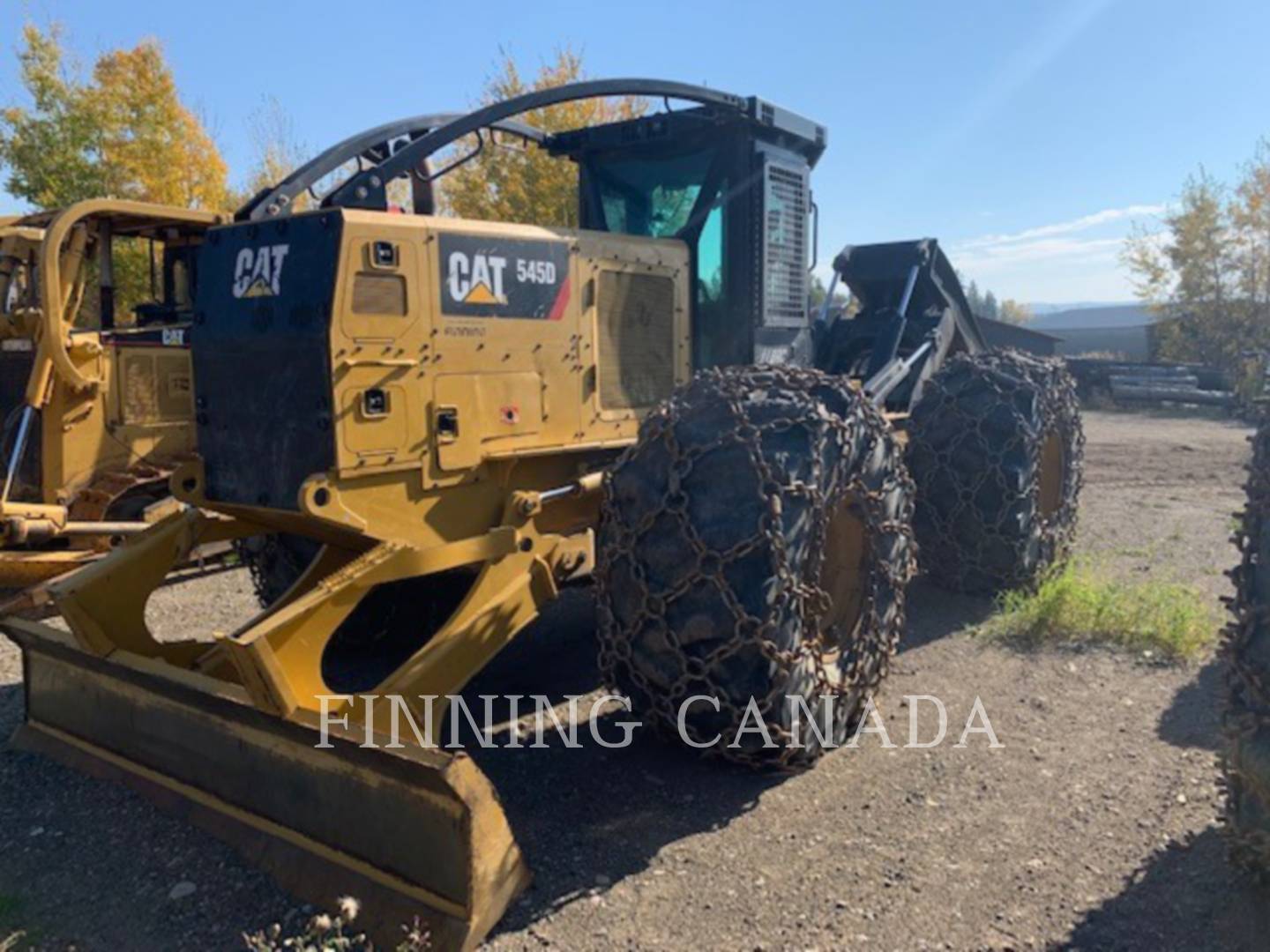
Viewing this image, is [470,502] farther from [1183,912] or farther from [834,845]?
[1183,912]

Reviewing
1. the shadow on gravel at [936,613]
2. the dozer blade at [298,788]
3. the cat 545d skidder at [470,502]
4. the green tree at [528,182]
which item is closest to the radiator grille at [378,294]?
the cat 545d skidder at [470,502]

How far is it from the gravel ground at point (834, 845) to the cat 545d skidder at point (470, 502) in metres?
0.20

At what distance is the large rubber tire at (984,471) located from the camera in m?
6.10

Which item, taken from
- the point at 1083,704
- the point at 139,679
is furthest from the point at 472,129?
the point at 1083,704

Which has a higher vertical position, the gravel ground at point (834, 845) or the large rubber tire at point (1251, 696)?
the large rubber tire at point (1251, 696)

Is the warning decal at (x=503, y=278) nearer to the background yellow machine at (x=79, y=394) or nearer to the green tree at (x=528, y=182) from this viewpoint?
the background yellow machine at (x=79, y=394)

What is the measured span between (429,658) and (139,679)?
1.17 m

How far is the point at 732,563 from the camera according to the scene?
3.56 metres

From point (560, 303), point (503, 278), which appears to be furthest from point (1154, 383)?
point (503, 278)

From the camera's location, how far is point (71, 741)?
13.9 ft

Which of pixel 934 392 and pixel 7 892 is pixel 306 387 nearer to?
pixel 7 892

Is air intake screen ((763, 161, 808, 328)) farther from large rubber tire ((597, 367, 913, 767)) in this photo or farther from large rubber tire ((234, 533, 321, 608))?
large rubber tire ((234, 533, 321, 608))

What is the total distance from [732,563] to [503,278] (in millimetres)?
1440

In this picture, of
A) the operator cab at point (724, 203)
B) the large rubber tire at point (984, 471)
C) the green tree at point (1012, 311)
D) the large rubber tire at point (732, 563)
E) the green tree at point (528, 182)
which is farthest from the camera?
the green tree at point (1012, 311)
